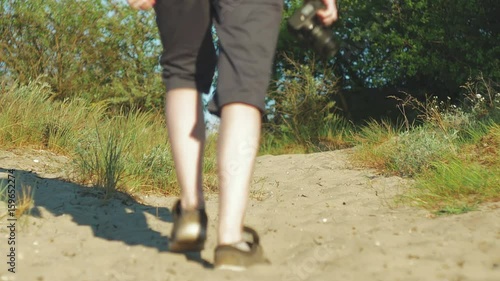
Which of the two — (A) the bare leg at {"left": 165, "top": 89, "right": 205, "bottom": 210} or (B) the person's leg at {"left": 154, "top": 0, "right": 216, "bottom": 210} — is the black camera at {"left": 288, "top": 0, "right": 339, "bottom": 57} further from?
(A) the bare leg at {"left": 165, "top": 89, "right": 205, "bottom": 210}

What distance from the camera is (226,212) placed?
2.85m

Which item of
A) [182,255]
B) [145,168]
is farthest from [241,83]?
[145,168]

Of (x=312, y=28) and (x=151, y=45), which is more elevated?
(x=312, y=28)

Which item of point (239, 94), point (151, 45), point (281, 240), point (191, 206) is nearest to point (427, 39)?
point (151, 45)

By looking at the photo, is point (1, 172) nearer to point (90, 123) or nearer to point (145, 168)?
point (145, 168)

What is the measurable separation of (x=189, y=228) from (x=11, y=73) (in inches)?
320

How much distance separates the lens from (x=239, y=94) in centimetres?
285

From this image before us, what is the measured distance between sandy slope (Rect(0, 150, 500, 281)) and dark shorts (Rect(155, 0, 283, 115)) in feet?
2.11

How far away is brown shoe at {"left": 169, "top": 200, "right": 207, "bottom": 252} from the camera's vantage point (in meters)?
3.08

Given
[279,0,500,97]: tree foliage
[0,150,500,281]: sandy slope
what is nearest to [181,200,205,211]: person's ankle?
[0,150,500,281]: sandy slope

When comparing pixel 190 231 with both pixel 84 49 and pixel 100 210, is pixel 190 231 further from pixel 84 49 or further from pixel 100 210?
pixel 84 49

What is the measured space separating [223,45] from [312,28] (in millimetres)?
319

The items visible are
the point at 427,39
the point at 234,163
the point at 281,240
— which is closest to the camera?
the point at 234,163

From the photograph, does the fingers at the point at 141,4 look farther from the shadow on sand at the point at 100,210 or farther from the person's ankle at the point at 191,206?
the shadow on sand at the point at 100,210
